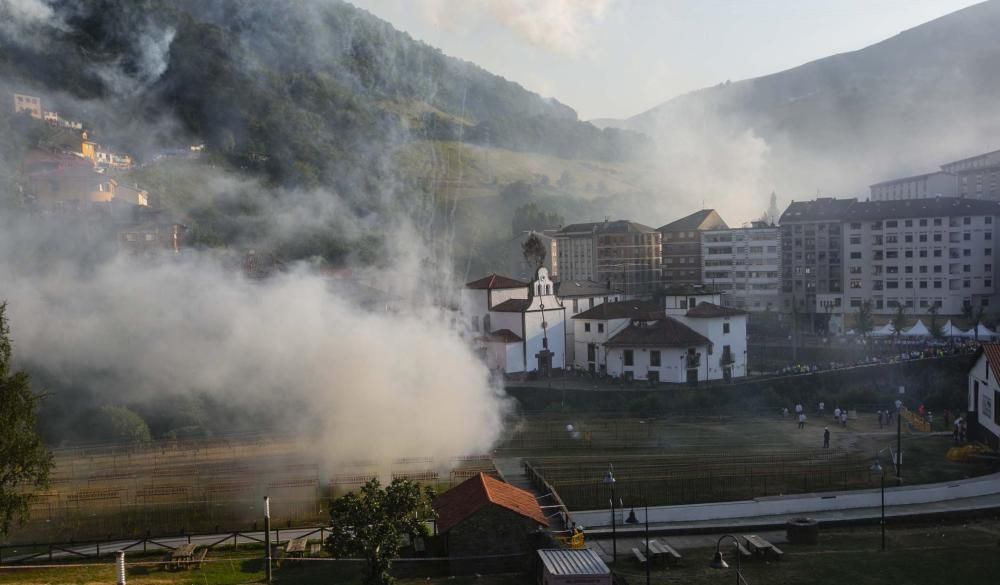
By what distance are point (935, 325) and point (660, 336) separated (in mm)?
21741

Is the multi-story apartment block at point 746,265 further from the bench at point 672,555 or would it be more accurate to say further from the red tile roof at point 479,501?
the red tile roof at point 479,501

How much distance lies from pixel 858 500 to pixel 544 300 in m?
26.8

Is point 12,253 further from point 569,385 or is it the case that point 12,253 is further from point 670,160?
point 670,160

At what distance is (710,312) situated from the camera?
45.9m

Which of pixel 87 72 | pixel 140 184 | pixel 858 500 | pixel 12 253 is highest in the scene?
pixel 87 72

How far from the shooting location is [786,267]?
69.1 meters

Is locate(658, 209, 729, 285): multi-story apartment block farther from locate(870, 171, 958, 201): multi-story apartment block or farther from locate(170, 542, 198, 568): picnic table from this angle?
locate(170, 542, 198, 568): picnic table

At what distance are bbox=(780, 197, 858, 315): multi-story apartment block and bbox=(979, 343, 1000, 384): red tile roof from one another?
35.6m

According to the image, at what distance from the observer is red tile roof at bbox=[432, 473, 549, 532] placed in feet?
61.6

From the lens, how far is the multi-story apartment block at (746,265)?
69.6 metres

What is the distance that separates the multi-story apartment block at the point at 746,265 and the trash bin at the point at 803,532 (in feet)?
166

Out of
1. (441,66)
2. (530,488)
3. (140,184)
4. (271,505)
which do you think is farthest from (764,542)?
(441,66)

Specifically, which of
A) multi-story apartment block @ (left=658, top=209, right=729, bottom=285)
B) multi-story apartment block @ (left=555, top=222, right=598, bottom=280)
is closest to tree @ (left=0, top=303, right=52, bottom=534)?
multi-story apartment block @ (left=658, top=209, right=729, bottom=285)

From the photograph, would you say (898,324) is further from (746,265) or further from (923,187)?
(923,187)
